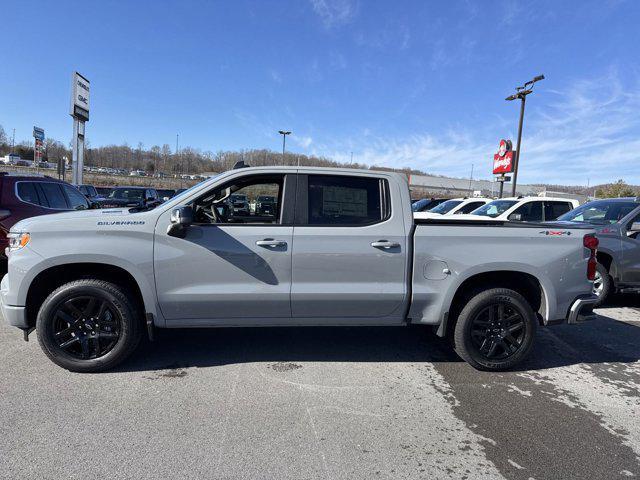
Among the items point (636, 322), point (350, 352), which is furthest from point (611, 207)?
point (350, 352)

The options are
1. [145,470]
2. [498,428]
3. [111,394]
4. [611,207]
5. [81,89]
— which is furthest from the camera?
[81,89]

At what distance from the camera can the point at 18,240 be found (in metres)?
3.69

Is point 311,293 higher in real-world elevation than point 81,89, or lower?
lower

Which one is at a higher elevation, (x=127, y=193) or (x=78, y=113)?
(x=78, y=113)

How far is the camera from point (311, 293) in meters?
3.88

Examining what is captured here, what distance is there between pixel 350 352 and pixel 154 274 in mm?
2183

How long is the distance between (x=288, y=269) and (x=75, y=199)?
22.4ft

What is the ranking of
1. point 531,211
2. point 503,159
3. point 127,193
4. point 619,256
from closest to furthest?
point 619,256
point 531,211
point 127,193
point 503,159

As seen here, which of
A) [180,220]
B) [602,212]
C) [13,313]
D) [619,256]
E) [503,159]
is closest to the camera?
[180,220]

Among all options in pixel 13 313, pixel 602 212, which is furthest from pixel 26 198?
pixel 602 212

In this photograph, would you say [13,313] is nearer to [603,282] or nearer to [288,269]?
[288,269]

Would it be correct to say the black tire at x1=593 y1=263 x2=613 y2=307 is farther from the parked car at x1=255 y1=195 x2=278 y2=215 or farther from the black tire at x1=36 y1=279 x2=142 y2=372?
the black tire at x1=36 y1=279 x2=142 y2=372

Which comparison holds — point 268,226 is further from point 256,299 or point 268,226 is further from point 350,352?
point 350,352

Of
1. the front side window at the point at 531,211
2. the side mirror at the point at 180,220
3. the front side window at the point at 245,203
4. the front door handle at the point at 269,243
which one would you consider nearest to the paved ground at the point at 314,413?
the front door handle at the point at 269,243
